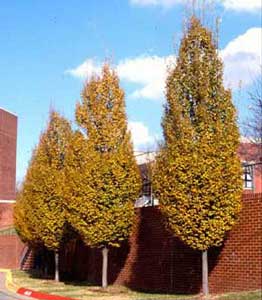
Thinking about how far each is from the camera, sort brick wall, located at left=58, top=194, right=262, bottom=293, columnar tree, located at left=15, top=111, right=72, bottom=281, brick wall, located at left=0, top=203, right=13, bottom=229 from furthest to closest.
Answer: brick wall, located at left=0, top=203, right=13, bottom=229 → columnar tree, located at left=15, top=111, right=72, bottom=281 → brick wall, located at left=58, top=194, right=262, bottom=293

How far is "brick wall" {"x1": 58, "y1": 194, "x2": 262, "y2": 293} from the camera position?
16438mm

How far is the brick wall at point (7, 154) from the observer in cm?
7456

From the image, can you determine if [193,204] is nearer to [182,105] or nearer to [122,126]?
[182,105]

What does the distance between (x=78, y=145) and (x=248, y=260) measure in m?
7.51

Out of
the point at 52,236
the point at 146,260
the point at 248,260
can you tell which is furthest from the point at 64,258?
the point at 248,260

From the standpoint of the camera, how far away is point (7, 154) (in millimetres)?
76625

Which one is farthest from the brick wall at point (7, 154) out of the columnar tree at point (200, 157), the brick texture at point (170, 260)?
the columnar tree at point (200, 157)

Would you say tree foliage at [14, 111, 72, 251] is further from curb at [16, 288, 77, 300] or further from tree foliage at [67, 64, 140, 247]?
tree foliage at [67, 64, 140, 247]

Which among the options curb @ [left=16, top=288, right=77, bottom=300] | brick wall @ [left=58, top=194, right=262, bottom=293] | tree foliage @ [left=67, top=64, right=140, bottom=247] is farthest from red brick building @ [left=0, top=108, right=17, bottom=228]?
tree foliage @ [left=67, top=64, right=140, bottom=247]

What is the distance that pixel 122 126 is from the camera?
2102 cm

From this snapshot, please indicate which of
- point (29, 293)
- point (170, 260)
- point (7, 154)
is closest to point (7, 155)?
point (7, 154)

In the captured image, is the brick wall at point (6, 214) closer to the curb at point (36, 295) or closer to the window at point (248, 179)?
the curb at point (36, 295)

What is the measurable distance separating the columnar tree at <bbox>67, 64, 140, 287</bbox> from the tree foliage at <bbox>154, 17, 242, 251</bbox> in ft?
10.9

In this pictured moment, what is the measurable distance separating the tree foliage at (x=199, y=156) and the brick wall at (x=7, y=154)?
58182 millimetres
